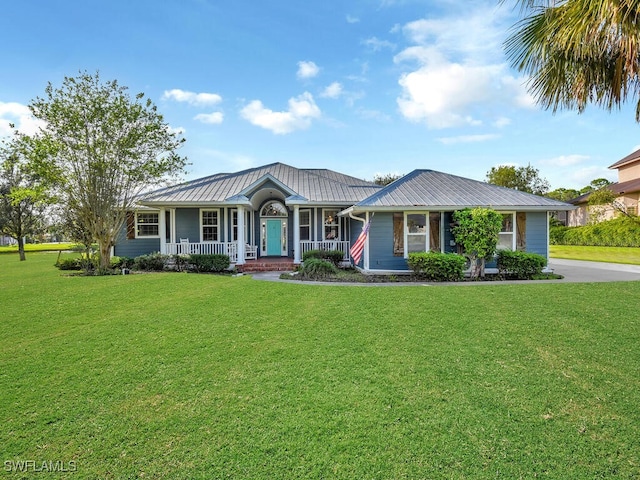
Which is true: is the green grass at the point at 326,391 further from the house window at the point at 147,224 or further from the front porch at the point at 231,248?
the house window at the point at 147,224

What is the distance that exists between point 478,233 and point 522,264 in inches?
83.9

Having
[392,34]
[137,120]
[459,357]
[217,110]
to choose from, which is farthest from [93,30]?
[459,357]

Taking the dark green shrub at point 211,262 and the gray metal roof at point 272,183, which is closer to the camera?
the dark green shrub at point 211,262

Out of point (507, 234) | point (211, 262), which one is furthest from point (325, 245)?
point (507, 234)

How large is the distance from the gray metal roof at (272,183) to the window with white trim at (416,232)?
3.05 meters

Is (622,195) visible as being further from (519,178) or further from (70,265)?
(70,265)

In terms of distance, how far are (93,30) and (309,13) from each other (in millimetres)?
7652

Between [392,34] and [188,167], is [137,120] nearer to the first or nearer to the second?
[188,167]

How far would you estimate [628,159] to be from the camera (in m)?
30.5

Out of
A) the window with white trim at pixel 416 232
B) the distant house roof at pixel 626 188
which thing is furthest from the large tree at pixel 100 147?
the distant house roof at pixel 626 188

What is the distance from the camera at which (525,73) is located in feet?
18.5

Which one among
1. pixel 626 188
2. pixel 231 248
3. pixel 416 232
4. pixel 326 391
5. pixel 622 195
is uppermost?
pixel 626 188

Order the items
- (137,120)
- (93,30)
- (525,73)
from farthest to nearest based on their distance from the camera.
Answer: (137,120) < (93,30) < (525,73)

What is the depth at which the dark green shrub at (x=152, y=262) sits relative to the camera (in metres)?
14.0
